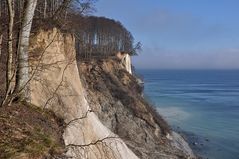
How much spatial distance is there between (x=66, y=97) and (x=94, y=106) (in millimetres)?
22451

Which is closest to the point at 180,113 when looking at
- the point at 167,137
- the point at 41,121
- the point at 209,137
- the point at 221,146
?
the point at 209,137

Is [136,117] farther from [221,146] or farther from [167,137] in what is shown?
[221,146]

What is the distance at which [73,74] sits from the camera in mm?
14383

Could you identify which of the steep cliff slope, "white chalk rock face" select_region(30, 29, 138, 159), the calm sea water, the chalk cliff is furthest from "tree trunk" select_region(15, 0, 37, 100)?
the calm sea water

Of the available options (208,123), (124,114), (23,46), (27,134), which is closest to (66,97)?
(23,46)

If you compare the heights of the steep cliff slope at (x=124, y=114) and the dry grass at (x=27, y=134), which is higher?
the dry grass at (x=27, y=134)

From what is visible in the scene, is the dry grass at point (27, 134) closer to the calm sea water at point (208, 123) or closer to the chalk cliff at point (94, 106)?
the chalk cliff at point (94, 106)

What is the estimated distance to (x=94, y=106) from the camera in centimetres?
3431

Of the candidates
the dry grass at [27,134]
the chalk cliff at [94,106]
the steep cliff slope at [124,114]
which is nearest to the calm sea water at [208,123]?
the chalk cliff at [94,106]

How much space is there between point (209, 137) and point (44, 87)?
116 ft

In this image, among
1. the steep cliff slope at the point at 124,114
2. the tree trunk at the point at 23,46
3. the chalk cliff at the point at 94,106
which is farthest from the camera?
the steep cliff slope at the point at 124,114

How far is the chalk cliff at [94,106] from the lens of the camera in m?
9.27

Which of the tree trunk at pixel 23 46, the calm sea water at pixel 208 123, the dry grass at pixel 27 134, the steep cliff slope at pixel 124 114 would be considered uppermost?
the tree trunk at pixel 23 46

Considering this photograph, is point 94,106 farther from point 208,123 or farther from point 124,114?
point 208,123
